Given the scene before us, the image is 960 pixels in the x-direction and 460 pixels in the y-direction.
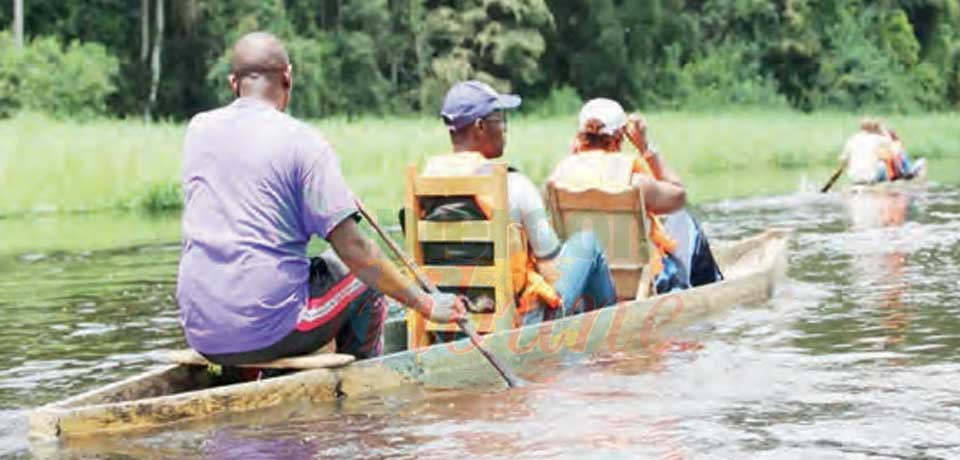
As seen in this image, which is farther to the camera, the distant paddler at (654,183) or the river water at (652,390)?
the distant paddler at (654,183)

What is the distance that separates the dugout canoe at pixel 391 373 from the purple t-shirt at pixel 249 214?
261 mm

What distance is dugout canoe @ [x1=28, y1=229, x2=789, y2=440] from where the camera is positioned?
6086 millimetres

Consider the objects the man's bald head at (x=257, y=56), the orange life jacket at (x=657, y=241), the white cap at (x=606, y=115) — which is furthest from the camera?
the orange life jacket at (x=657, y=241)

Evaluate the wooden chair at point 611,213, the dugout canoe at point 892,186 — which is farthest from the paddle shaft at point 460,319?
the dugout canoe at point 892,186

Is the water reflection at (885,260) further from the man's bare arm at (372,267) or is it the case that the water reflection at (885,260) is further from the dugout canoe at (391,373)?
the man's bare arm at (372,267)

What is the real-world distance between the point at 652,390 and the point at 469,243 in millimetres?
1064

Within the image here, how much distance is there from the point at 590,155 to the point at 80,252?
8.35 m

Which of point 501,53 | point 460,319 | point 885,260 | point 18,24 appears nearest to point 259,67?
point 460,319

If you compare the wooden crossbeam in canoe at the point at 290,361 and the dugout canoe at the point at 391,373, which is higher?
the wooden crossbeam in canoe at the point at 290,361

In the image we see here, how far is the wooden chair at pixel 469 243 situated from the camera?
286 inches

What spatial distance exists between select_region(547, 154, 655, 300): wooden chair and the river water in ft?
1.77

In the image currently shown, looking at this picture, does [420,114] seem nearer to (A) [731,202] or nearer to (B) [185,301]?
(A) [731,202]

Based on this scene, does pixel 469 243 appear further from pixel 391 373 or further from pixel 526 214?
pixel 391 373

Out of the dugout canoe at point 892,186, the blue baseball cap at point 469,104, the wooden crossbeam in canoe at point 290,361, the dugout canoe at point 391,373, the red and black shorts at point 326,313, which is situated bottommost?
the dugout canoe at point 892,186
